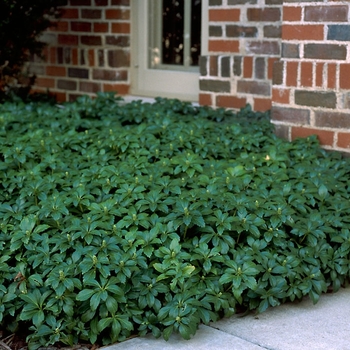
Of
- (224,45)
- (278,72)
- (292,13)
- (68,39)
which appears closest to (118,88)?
(68,39)

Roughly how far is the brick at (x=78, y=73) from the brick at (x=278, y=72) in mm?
2405

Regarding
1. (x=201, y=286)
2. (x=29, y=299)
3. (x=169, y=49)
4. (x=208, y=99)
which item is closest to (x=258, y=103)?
(x=208, y=99)

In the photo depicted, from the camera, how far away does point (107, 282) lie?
2.74 m

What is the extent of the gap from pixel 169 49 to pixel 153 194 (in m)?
3.12

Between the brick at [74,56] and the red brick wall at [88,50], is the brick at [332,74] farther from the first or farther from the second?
the brick at [74,56]

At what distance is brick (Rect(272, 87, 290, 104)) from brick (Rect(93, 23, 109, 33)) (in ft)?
7.20

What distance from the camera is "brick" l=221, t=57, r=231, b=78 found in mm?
5305

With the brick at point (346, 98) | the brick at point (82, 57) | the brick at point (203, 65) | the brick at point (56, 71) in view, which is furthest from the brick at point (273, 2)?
the brick at point (56, 71)

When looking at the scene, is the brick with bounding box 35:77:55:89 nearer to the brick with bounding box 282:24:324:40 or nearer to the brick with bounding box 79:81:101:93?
the brick with bounding box 79:81:101:93

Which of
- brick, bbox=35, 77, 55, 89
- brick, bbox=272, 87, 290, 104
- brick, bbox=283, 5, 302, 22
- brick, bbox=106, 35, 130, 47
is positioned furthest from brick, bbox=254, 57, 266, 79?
brick, bbox=35, 77, 55, 89

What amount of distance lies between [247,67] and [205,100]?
45cm

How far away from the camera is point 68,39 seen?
6.52m

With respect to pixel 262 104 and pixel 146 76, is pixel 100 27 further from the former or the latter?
pixel 262 104

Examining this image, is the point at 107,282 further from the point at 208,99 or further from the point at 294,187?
the point at 208,99
